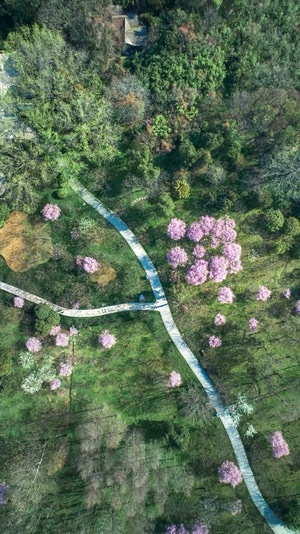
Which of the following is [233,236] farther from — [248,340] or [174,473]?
[174,473]

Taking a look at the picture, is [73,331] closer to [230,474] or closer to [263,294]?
[263,294]

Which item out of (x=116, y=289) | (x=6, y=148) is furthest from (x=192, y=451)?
(x=6, y=148)

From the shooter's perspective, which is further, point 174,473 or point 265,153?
point 265,153

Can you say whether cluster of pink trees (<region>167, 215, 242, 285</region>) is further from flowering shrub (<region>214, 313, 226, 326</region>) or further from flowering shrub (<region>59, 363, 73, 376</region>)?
flowering shrub (<region>59, 363, 73, 376</region>)

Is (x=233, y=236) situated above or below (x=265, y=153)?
below

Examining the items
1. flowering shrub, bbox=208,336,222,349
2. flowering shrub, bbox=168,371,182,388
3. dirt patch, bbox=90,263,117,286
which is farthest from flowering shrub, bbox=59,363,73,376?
flowering shrub, bbox=208,336,222,349

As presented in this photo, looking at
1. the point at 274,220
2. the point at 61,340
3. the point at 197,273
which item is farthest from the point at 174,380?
the point at 274,220

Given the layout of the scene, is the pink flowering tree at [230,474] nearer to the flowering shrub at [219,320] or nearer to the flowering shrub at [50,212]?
the flowering shrub at [219,320]

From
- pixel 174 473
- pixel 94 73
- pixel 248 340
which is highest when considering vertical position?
pixel 94 73
